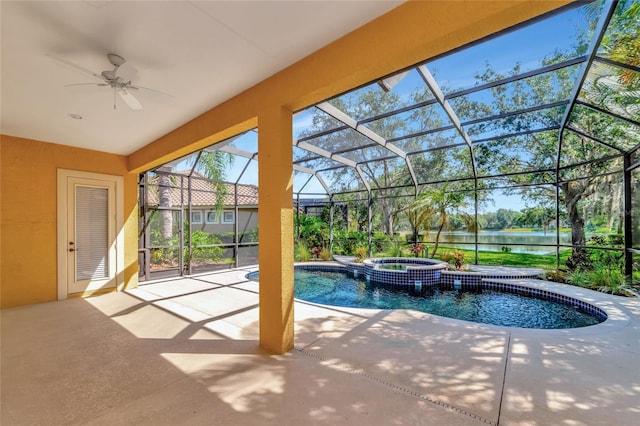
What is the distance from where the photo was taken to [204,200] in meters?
8.31

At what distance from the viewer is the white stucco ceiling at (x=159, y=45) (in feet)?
6.95

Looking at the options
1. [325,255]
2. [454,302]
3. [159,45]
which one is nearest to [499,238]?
[454,302]

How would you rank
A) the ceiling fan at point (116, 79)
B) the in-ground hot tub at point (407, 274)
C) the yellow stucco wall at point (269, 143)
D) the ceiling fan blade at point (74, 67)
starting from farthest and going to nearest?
the in-ground hot tub at point (407, 274), the ceiling fan at point (116, 79), the ceiling fan blade at point (74, 67), the yellow stucco wall at point (269, 143)

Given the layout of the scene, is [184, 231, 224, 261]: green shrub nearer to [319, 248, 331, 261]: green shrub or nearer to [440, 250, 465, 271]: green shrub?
[319, 248, 331, 261]: green shrub

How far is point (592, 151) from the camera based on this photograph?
265 inches

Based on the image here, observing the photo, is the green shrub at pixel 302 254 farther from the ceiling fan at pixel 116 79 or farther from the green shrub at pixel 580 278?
the ceiling fan at pixel 116 79

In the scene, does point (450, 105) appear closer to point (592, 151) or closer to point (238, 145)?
point (592, 151)

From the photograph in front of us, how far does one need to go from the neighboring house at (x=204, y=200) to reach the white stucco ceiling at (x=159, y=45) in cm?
342

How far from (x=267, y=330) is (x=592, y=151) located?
853cm

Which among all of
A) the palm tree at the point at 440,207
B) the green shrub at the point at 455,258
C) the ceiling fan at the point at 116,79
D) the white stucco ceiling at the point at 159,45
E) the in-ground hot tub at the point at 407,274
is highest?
the white stucco ceiling at the point at 159,45

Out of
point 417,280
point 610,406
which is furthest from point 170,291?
point 610,406

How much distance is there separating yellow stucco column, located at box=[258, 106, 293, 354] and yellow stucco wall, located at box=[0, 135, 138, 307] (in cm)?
478

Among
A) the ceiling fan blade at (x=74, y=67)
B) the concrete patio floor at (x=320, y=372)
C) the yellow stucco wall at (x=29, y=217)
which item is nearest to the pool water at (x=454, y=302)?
the concrete patio floor at (x=320, y=372)

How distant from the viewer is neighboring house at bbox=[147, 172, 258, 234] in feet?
23.6
